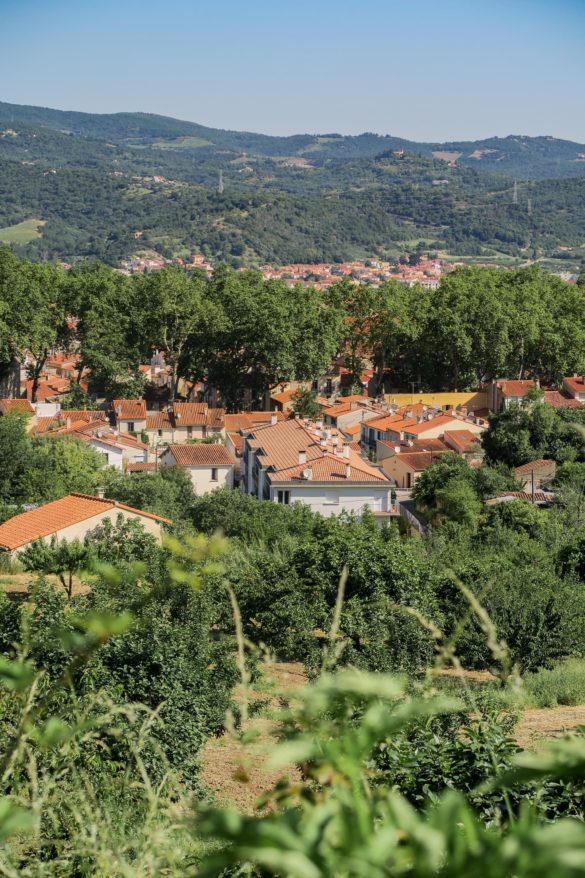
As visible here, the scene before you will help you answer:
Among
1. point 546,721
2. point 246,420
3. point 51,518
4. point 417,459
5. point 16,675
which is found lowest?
point 246,420

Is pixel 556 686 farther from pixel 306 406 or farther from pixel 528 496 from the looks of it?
pixel 306 406

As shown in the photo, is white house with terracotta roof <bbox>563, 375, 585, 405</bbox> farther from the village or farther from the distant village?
the distant village

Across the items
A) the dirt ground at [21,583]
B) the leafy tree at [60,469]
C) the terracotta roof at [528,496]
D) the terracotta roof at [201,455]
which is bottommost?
the terracotta roof at [201,455]

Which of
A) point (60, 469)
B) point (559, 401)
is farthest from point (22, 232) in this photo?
point (60, 469)

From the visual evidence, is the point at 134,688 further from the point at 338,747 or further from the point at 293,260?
the point at 293,260

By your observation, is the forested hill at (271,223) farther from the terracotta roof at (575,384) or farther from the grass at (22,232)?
the terracotta roof at (575,384)

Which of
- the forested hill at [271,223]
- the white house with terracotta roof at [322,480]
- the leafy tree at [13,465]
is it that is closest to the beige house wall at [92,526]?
the white house with terracotta roof at [322,480]
